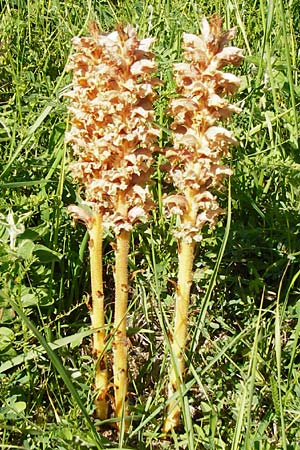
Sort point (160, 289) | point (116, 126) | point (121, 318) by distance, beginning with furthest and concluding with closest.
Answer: point (160, 289) < point (121, 318) < point (116, 126)

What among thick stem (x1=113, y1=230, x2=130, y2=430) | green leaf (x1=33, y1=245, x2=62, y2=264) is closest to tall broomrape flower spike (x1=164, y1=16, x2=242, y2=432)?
thick stem (x1=113, y1=230, x2=130, y2=430)

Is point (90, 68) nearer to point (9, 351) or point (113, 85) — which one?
point (113, 85)

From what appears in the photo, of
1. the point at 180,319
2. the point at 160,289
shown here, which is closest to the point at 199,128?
the point at 180,319

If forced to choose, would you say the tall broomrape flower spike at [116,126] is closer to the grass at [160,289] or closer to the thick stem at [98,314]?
the thick stem at [98,314]

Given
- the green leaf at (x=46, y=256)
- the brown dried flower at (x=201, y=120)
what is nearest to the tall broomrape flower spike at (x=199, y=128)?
the brown dried flower at (x=201, y=120)

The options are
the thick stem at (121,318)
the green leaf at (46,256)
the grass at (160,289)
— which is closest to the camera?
the thick stem at (121,318)

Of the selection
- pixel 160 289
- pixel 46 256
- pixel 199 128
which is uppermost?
pixel 199 128

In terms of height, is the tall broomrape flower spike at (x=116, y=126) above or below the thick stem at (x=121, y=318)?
above

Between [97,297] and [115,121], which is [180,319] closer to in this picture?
[97,297]
